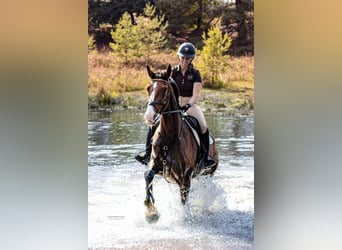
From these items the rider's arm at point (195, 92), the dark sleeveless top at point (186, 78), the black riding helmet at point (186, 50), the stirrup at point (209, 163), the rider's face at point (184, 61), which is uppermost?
the black riding helmet at point (186, 50)

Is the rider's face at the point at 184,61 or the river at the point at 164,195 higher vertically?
the rider's face at the point at 184,61

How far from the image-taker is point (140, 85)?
337cm

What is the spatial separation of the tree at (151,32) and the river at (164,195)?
1.56 ft

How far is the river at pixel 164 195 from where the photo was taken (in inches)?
131

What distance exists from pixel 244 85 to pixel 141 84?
0.75m

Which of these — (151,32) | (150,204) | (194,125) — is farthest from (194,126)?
(151,32)

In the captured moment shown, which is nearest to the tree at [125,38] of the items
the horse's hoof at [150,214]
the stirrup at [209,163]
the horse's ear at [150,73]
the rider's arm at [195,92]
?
the horse's ear at [150,73]

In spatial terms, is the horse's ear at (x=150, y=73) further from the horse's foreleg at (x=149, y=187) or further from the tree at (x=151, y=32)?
the horse's foreleg at (x=149, y=187)

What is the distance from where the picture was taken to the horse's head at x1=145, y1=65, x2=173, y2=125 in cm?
334

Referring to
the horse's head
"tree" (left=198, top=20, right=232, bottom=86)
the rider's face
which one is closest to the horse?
the horse's head

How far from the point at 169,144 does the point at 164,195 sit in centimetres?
37
